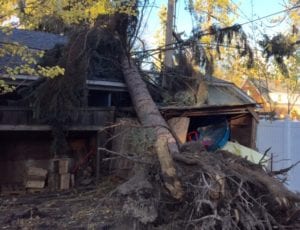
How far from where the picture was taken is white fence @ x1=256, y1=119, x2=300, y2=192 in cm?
1029

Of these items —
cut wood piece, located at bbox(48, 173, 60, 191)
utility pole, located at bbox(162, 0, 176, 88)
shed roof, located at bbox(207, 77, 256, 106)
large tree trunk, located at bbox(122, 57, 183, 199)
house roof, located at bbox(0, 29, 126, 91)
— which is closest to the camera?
large tree trunk, located at bbox(122, 57, 183, 199)

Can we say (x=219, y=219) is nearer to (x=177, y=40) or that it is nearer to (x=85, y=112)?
(x=85, y=112)

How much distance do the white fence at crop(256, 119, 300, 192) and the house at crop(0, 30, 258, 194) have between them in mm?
412

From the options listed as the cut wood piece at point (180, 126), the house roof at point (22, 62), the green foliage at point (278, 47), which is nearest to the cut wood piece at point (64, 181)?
the house roof at point (22, 62)

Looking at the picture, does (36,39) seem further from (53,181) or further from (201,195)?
(201,195)

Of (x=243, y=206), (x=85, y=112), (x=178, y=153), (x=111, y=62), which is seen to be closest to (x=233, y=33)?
(x=111, y=62)

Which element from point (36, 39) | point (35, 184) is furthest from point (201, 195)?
point (36, 39)

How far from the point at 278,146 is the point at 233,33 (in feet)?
14.0

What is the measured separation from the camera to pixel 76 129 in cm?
1127

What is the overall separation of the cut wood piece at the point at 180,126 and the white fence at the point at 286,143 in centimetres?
179

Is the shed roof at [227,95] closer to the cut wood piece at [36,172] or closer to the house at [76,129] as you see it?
the house at [76,129]

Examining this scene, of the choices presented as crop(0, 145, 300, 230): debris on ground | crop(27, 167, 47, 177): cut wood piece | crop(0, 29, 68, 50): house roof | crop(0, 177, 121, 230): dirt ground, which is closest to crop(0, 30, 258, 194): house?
crop(27, 167, 47, 177): cut wood piece

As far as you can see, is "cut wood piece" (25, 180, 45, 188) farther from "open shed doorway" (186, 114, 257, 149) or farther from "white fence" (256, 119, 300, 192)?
"white fence" (256, 119, 300, 192)

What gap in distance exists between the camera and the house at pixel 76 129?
10.6 metres
